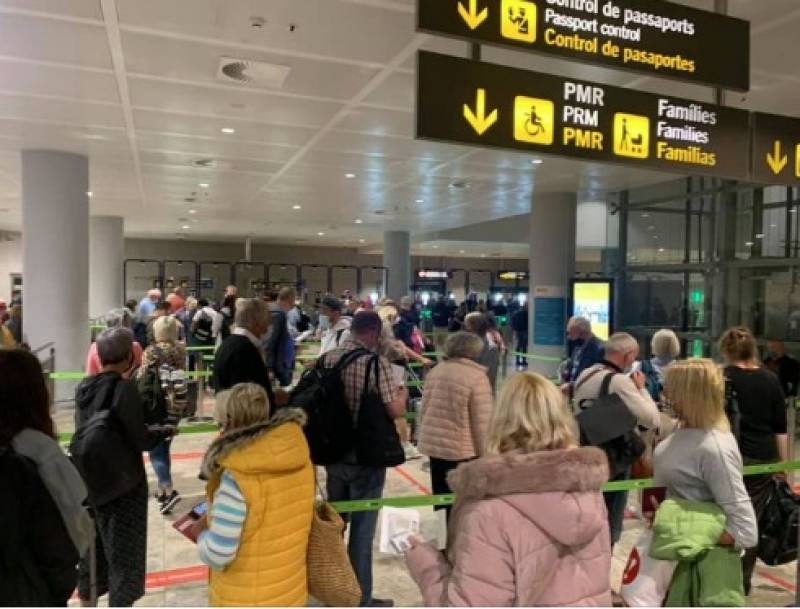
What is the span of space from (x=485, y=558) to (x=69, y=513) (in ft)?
4.15

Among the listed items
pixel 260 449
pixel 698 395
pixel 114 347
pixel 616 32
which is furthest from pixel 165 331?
pixel 698 395

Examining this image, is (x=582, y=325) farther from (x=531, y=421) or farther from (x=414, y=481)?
(x=531, y=421)

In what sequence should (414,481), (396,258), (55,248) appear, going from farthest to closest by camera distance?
(396,258), (55,248), (414,481)

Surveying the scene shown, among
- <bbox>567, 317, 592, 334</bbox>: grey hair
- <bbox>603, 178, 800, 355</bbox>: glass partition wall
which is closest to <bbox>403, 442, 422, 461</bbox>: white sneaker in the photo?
<bbox>567, 317, 592, 334</bbox>: grey hair

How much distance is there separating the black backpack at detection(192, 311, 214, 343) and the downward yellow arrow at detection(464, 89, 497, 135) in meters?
7.67

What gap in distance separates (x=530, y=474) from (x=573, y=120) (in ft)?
7.80

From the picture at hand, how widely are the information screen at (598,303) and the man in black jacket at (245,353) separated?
304 inches

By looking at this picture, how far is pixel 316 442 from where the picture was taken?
10.8ft

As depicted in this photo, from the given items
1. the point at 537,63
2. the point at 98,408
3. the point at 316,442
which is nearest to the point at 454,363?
the point at 316,442

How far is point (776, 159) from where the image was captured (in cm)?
420

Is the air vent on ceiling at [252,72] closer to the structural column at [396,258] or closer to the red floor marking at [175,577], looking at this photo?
the red floor marking at [175,577]

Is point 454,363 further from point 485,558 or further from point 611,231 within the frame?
point 611,231

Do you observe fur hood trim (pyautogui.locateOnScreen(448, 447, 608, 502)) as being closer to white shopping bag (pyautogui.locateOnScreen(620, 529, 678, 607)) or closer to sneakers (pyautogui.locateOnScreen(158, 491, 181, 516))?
white shopping bag (pyautogui.locateOnScreen(620, 529, 678, 607))

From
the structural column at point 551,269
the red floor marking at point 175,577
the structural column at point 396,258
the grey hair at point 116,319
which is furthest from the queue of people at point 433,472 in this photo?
the structural column at point 396,258
